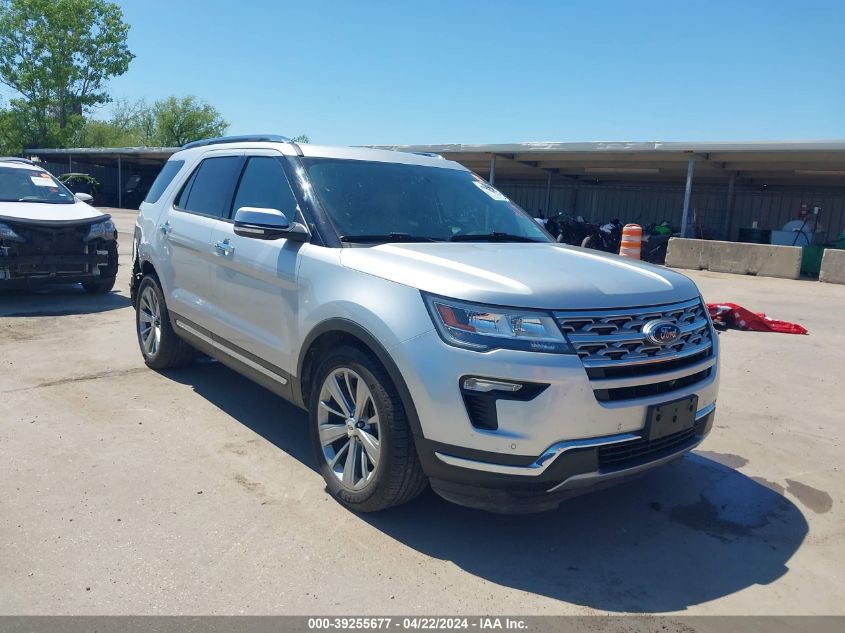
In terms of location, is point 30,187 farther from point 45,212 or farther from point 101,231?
point 101,231

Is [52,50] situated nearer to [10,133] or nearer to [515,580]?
[10,133]

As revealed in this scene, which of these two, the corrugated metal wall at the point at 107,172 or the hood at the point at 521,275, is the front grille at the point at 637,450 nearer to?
the hood at the point at 521,275

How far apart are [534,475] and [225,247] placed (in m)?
2.70

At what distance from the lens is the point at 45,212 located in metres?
8.80

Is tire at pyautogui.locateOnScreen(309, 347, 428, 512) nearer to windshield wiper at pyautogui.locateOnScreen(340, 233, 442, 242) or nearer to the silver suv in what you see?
the silver suv

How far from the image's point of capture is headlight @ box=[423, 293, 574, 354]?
2914 mm

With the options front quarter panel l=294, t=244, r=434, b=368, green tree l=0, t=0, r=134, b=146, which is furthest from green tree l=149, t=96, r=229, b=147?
front quarter panel l=294, t=244, r=434, b=368

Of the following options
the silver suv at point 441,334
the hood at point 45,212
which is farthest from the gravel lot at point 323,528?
the hood at point 45,212

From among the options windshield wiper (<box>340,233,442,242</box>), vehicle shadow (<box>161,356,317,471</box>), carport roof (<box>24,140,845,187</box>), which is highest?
carport roof (<box>24,140,845,187</box>)

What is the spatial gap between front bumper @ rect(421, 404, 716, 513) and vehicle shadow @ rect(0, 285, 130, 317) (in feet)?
22.9

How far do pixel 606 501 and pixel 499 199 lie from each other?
7.18ft

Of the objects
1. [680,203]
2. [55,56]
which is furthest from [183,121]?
[680,203]

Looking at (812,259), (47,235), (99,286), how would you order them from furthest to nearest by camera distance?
(812,259), (99,286), (47,235)

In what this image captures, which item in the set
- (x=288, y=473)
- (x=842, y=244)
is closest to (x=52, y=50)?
(x=842, y=244)
